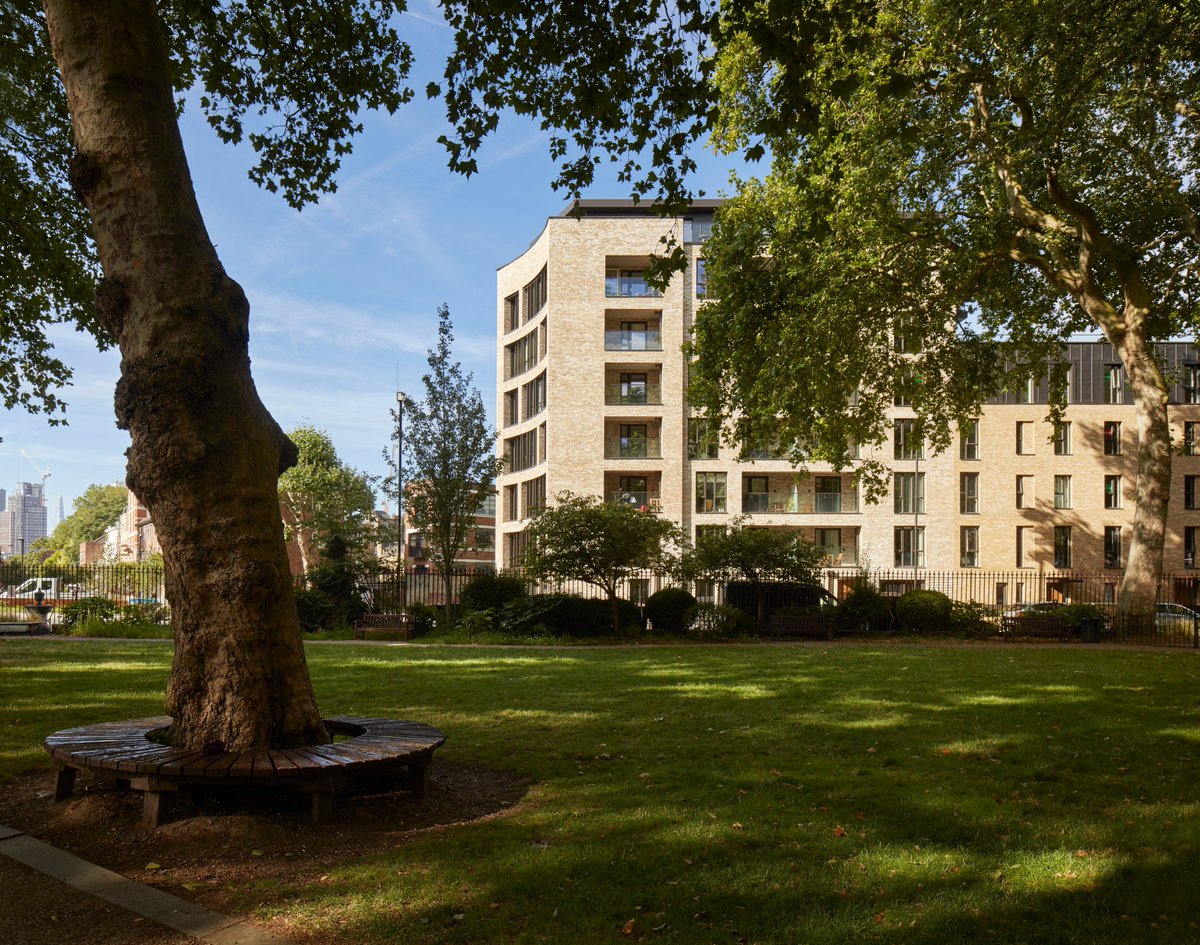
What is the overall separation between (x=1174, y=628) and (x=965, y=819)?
2131 cm

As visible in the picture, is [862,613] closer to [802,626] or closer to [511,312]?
[802,626]

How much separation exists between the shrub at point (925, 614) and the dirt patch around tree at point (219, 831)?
1989cm

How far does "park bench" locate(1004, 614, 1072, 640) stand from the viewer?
23.5m

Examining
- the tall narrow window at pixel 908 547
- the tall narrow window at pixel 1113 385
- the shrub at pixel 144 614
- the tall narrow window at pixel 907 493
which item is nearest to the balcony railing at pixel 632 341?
the tall narrow window at pixel 907 493

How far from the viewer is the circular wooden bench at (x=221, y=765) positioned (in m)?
5.09

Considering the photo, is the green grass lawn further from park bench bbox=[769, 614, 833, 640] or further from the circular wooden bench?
park bench bbox=[769, 614, 833, 640]

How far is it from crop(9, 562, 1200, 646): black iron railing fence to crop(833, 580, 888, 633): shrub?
1355mm

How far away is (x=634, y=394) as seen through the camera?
42969mm

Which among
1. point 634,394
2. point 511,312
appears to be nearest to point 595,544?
point 634,394

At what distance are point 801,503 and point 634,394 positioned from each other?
1013 cm

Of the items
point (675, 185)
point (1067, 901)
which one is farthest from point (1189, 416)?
point (1067, 901)

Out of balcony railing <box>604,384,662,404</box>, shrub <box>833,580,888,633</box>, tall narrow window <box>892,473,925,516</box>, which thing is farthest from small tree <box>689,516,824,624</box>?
tall narrow window <box>892,473,925,516</box>

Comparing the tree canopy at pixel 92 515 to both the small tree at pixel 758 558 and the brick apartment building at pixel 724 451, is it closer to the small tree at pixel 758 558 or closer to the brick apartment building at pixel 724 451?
the brick apartment building at pixel 724 451

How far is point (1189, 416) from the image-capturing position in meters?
51.4
